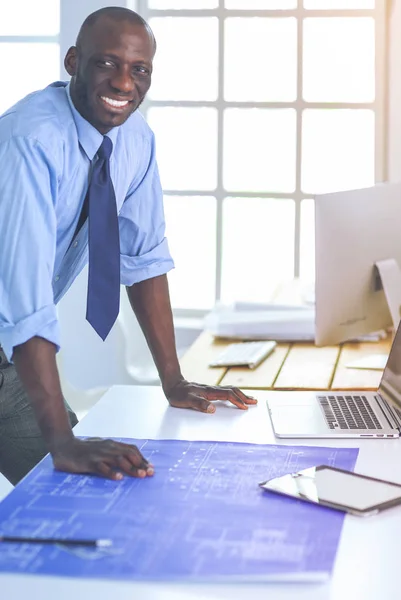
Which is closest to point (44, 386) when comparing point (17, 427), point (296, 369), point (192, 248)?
point (17, 427)

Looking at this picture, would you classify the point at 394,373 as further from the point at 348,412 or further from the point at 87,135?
the point at 87,135

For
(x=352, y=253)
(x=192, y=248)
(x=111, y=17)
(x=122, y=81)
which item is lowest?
(x=192, y=248)

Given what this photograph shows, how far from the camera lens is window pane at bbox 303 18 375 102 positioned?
377 centimetres

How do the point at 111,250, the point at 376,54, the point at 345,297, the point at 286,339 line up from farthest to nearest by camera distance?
1. the point at 376,54
2. the point at 286,339
3. the point at 345,297
4. the point at 111,250

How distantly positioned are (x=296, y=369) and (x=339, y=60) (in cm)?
162

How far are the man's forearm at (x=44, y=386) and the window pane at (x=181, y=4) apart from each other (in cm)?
249

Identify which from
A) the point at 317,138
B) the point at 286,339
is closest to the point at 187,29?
the point at 317,138

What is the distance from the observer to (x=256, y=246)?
3961mm

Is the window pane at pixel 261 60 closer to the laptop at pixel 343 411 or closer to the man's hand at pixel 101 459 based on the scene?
the laptop at pixel 343 411

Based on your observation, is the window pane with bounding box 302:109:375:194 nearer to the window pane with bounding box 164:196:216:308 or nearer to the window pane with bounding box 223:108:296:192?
the window pane with bounding box 223:108:296:192

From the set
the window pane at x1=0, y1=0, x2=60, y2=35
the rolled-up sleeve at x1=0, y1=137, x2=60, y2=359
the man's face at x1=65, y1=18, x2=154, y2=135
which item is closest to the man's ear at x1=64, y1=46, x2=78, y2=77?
the man's face at x1=65, y1=18, x2=154, y2=135

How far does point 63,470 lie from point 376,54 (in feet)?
8.43

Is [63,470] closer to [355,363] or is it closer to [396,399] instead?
[396,399]

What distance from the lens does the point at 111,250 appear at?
6.33ft
